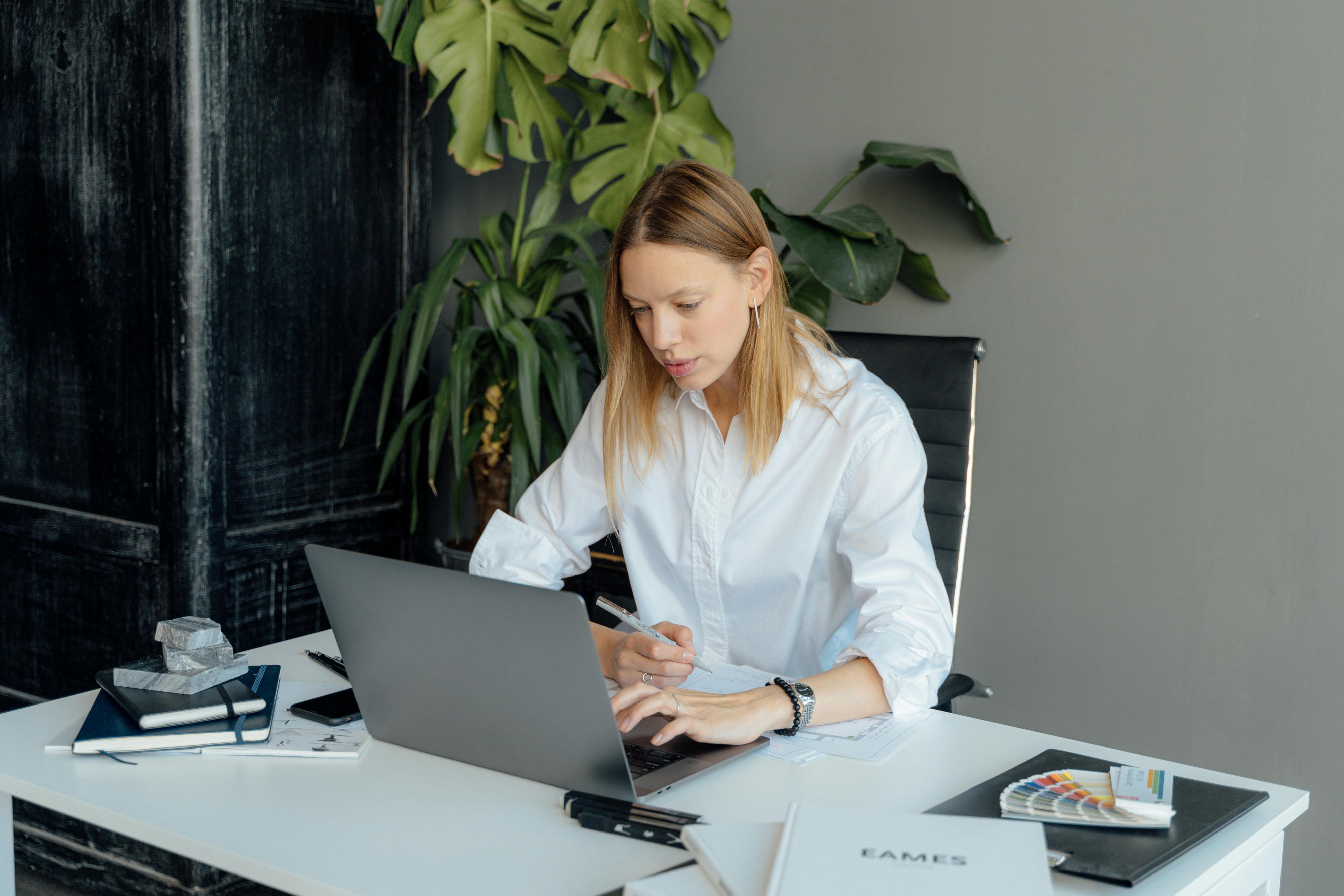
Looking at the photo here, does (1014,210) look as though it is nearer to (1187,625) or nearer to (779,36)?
(779,36)

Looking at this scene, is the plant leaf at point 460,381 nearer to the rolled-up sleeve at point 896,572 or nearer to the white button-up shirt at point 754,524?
the white button-up shirt at point 754,524

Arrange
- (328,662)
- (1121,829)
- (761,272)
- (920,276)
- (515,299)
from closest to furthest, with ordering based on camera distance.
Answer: (1121,829)
(328,662)
(761,272)
(920,276)
(515,299)

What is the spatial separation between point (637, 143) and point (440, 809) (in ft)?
6.12

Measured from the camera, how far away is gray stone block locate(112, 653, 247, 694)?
1.28 metres

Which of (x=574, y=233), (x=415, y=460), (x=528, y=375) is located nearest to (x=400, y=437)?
(x=415, y=460)

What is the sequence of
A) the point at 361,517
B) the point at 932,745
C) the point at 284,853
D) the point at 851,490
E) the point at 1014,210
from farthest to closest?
the point at 361,517 < the point at 1014,210 < the point at 851,490 < the point at 932,745 < the point at 284,853

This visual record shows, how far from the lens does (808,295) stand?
2432mm

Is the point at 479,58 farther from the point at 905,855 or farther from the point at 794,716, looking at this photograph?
the point at 905,855

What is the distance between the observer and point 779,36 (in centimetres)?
261

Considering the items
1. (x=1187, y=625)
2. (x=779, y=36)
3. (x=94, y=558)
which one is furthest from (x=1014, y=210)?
(x=94, y=558)

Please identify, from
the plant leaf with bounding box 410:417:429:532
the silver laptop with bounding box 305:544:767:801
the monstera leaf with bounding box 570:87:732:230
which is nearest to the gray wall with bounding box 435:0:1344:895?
the monstera leaf with bounding box 570:87:732:230

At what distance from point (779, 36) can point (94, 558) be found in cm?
194

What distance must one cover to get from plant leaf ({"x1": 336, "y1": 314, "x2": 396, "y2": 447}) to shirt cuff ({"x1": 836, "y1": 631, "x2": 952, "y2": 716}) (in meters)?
1.50

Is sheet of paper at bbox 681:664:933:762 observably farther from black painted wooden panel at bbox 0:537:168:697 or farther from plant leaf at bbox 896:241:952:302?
black painted wooden panel at bbox 0:537:168:697
